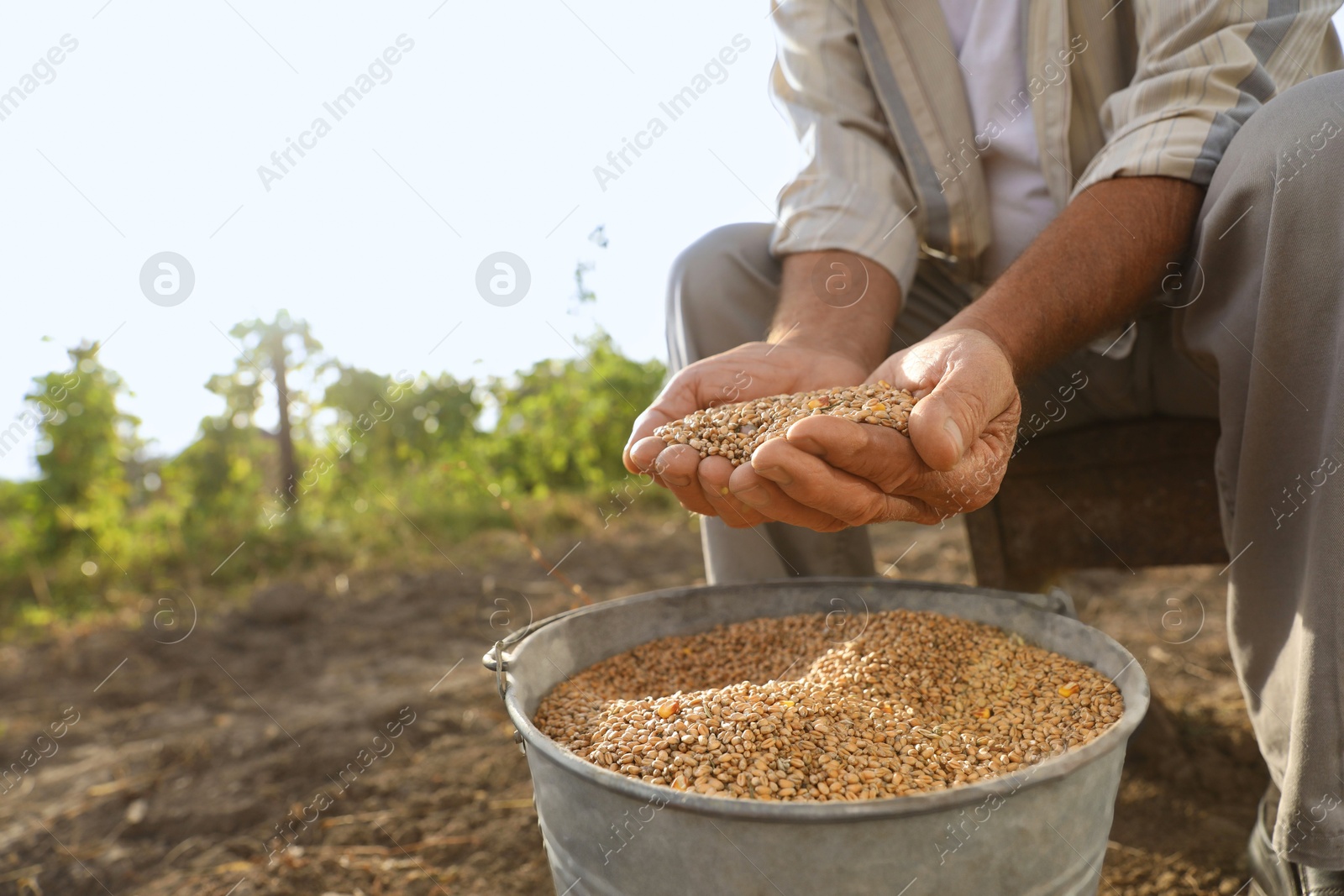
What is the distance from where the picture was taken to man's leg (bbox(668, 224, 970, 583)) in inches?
75.7

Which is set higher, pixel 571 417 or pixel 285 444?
pixel 285 444

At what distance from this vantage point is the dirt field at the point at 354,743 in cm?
188

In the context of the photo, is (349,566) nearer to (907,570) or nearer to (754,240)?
(907,570)

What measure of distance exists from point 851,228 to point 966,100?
18.2 inches

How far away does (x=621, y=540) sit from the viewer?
4480 mm

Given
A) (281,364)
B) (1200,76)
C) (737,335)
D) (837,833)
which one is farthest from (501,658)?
(281,364)

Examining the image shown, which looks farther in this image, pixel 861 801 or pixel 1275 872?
A: pixel 1275 872

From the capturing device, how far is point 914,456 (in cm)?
130

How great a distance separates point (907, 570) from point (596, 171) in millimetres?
2098

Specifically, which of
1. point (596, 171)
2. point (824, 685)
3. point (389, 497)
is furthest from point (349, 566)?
point (824, 685)

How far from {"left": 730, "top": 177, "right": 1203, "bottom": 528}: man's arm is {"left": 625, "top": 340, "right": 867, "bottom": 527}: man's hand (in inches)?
4.2

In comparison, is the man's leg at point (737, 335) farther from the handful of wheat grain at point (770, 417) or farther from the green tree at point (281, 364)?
the green tree at point (281, 364)

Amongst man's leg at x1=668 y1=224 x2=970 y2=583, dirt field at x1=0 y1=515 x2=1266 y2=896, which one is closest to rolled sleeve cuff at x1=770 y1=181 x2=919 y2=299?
man's leg at x1=668 y1=224 x2=970 y2=583

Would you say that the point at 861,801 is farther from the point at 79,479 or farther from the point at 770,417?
the point at 79,479
